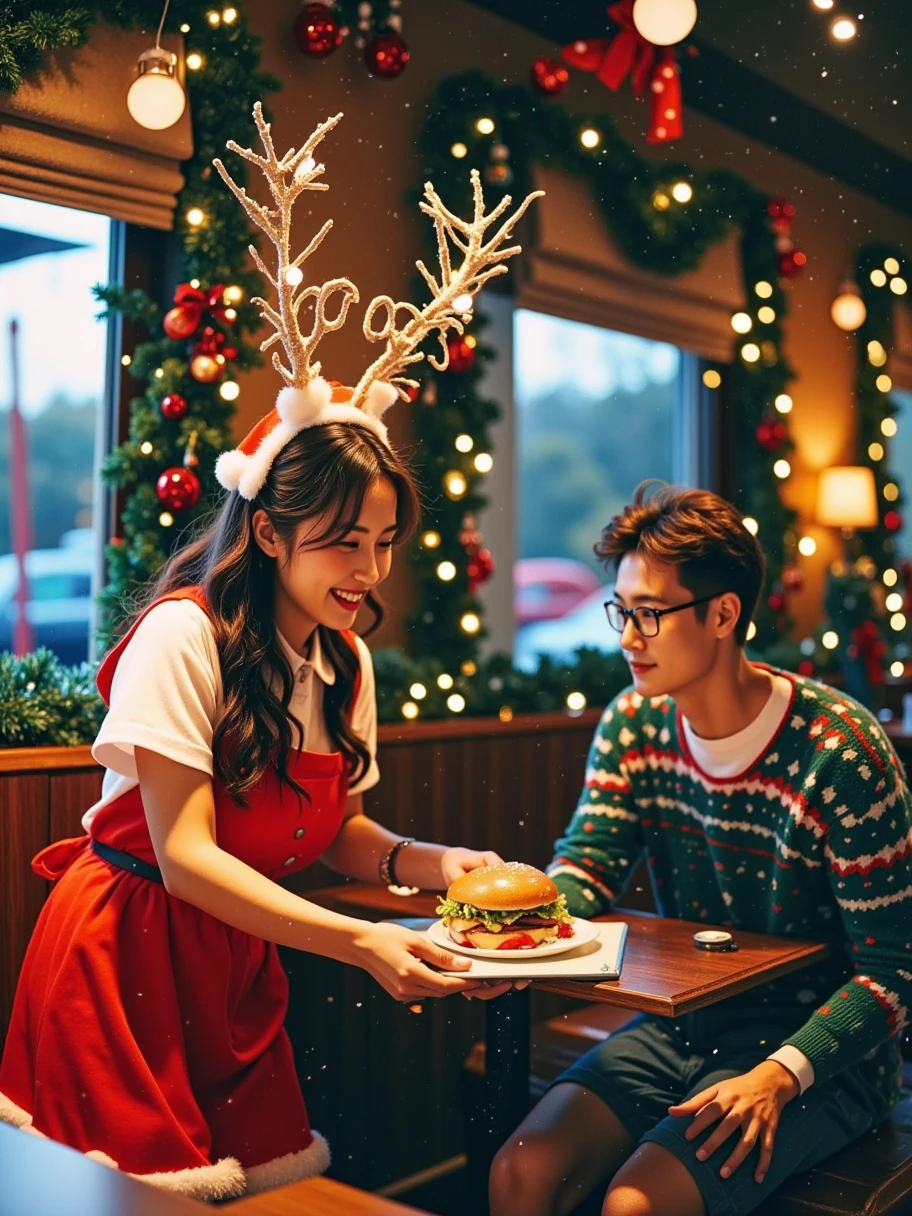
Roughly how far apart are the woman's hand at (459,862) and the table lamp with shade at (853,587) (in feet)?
10.8

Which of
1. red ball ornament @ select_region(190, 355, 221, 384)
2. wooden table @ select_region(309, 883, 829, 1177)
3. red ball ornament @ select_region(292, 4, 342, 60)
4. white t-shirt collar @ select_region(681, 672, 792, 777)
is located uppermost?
red ball ornament @ select_region(292, 4, 342, 60)

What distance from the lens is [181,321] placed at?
3.00 meters

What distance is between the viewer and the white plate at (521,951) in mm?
1989

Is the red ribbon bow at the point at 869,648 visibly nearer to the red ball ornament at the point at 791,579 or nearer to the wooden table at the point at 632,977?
the red ball ornament at the point at 791,579

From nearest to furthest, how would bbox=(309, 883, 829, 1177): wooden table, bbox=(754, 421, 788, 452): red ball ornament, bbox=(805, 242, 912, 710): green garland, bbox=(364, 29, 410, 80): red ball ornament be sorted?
bbox=(309, 883, 829, 1177): wooden table
bbox=(364, 29, 410, 80): red ball ornament
bbox=(754, 421, 788, 452): red ball ornament
bbox=(805, 242, 912, 710): green garland

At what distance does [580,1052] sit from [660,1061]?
496mm

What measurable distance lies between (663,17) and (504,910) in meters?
2.25

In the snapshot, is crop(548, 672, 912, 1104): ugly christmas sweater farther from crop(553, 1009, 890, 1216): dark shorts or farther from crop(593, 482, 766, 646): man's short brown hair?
crop(593, 482, 766, 646): man's short brown hair

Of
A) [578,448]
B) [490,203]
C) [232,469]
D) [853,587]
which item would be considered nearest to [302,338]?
[232,469]

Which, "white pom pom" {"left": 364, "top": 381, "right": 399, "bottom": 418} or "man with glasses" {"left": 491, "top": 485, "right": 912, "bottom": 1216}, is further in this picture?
"white pom pom" {"left": 364, "top": 381, "right": 399, "bottom": 418}

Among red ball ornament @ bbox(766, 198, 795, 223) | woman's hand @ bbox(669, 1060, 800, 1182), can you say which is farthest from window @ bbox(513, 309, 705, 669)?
woman's hand @ bbox(669, 1060, 800, 1182)

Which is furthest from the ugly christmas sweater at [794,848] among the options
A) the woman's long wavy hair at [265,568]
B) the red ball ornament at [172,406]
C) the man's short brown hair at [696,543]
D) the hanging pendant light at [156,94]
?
the hanging pendant light at [156,94]

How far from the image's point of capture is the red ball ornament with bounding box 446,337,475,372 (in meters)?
3.83

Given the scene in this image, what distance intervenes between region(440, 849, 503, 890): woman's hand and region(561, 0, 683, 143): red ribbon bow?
222cm
